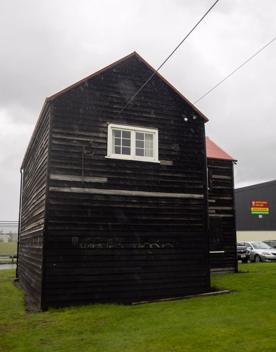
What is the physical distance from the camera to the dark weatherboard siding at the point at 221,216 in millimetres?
19891

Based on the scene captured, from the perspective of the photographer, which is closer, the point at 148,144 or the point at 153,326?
the point at 153,326

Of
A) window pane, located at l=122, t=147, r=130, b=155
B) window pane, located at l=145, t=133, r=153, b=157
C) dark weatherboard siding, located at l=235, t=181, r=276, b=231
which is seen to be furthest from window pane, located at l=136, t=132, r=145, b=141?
dark weatherboard siding, located at l=235, t=181, r=276, b=231

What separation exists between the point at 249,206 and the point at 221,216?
25.7 m

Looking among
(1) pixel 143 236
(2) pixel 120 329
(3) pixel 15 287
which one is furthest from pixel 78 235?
(3) pixel 15 287

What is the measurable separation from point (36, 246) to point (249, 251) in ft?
60.8

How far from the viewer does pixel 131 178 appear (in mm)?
13422

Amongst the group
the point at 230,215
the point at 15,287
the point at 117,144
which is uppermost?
the point at 117,144

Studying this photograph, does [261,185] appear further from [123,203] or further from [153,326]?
[153,326]

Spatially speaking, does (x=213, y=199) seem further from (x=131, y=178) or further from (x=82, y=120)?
(x=82, y=120)

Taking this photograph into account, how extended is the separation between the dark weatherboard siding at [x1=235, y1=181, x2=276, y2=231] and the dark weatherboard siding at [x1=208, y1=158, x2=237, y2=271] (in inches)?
899

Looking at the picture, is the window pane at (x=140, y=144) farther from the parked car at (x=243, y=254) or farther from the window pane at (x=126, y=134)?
the parked car at (x=243, y=254)

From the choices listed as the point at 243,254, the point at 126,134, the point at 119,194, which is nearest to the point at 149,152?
the point at 126,134

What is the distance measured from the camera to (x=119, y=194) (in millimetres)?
13164

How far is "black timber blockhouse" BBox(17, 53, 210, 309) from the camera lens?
40.1 feet
